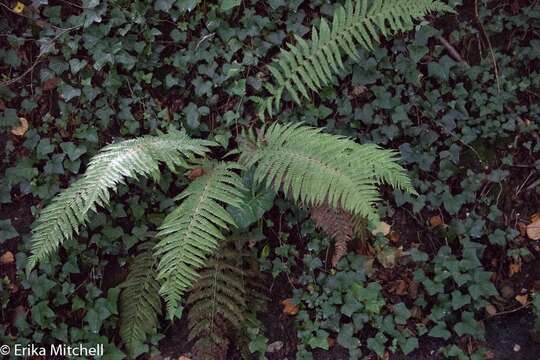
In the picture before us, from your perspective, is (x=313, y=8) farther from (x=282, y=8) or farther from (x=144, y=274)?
(x=144, y=274)

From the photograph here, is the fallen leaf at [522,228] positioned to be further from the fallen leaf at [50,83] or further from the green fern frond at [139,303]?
the fallen leaf at [50,83]

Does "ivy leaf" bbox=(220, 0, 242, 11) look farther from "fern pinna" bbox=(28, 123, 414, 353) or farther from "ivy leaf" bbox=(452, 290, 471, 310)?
"ivy leaf" bbox=(452, 290, 471, 310)

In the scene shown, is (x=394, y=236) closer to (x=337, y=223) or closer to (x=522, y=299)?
(x=337, y=223)

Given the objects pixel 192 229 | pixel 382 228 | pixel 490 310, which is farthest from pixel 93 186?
pixel 490 310

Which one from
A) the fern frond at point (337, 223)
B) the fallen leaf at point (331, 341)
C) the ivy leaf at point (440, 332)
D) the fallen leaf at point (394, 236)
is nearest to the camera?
the fern frond at point (337, 223)

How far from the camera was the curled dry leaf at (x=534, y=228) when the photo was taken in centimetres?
344

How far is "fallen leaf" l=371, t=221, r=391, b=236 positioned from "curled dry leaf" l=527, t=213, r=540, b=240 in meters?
0.90

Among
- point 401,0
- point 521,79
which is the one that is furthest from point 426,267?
point 401,0

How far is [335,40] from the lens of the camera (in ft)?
11.1

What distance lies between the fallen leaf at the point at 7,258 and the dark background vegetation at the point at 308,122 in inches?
1.6

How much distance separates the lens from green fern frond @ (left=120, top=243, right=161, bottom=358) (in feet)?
10.6

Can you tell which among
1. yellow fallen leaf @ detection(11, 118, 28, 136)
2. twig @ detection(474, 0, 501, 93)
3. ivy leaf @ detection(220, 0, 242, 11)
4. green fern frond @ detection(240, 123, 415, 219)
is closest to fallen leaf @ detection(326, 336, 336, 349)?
green fern frond @ detection(240, 123, 415, 219)

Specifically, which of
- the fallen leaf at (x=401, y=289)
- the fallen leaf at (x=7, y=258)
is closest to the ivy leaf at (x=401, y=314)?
the fallen leaf at (x=401, y=289)

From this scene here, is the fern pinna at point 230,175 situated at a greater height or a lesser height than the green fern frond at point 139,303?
greater
